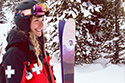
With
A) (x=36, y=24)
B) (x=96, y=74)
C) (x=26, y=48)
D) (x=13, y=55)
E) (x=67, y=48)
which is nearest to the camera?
(x=13, y=55)

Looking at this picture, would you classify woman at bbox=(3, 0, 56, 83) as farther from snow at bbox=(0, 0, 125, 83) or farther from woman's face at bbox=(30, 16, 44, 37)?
snow at bbox=(0, 0, 125, 83)

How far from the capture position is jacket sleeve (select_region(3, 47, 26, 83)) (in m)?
1.84

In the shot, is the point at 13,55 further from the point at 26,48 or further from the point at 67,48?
the point at 67,48

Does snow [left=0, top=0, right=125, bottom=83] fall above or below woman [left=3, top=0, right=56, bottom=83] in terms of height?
below

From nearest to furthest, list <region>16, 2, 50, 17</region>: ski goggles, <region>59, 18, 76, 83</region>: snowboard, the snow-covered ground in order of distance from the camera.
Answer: <region>16, 2, 50, 17</region>: ski goggles
<region>59, 18, 76, 83</region>: snowboard
the snow-covered ground

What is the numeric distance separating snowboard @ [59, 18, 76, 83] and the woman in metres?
0.44

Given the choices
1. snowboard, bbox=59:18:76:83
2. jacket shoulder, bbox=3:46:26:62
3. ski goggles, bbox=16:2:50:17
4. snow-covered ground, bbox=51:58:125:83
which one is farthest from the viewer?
snow-covered ground, bbox=51:58:125:83

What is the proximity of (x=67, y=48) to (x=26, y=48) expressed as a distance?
764 mm

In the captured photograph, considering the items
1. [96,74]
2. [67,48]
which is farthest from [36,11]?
[96,74]

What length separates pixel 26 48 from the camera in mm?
1979

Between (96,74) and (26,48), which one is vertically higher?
(26,48)

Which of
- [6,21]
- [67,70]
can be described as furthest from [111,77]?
[6,21]

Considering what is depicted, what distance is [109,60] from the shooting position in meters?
7.86

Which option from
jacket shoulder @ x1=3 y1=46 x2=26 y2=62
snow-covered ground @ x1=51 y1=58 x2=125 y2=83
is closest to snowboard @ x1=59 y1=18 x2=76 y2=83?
jacket shoulder @ x1=3 y1=46 x2=26 y2=62
